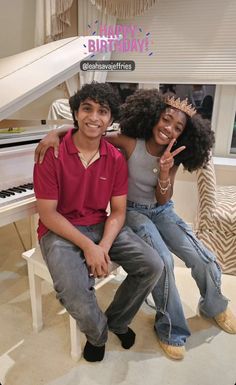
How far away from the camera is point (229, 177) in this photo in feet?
7.81

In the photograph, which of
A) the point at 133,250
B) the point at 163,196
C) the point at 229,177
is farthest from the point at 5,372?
the point at 229,177

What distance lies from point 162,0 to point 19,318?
240 centimetres

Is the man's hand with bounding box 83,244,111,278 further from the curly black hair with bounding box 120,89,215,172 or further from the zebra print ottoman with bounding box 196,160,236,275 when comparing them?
the zebra print ottoman with bounding box 196,160,236,275

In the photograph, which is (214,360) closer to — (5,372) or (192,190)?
(5,372)

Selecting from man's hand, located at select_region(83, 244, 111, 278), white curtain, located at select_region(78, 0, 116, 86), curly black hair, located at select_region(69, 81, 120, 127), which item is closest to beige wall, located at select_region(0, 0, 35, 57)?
white curtain, located at select_region(78, 0, 116, 86)

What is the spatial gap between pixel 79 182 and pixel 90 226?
22cm

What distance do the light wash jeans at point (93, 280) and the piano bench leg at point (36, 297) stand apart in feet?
0.69

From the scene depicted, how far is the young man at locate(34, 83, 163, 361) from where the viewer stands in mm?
1121

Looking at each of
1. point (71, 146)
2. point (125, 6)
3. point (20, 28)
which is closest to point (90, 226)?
point (71, 146)

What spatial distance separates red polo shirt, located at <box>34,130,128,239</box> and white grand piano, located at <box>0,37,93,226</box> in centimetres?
15

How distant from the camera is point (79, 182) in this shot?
1.20 m

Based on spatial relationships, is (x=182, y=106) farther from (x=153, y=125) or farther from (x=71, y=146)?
(x=71, y=146)

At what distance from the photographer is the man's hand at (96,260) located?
3.75 ft

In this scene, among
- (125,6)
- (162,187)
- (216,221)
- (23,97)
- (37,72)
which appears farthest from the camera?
(125,6)
